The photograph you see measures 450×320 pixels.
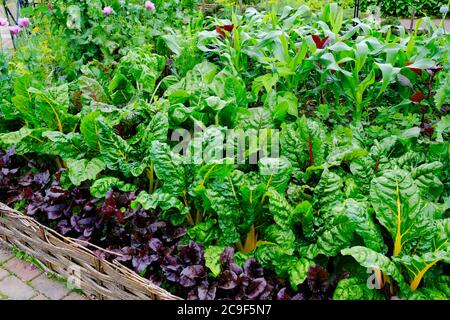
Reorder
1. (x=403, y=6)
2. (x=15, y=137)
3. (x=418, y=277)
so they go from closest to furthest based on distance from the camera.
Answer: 1. (x=418, y=277)
2. (x=15, y=137)
3. (x=403, y=6)

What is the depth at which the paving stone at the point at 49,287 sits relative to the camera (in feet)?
9.20

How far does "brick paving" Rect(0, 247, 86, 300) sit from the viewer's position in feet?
9.18

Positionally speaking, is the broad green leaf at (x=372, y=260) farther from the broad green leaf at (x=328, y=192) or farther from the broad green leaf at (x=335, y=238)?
the broad green leaf at (x=328, y=192)

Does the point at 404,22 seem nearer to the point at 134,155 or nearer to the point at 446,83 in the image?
the point at 446,83

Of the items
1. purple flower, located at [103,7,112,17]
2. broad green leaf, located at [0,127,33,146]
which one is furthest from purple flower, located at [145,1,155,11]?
broad green leaf, located at [0,127,33,146]

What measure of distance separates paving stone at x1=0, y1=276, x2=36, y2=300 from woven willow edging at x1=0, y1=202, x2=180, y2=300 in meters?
0.16

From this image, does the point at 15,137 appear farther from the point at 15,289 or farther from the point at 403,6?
the point at 403,6

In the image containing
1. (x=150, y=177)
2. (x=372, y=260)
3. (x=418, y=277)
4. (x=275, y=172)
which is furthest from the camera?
(x=150, y=177)

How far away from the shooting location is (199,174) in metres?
2.50

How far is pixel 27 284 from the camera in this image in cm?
289

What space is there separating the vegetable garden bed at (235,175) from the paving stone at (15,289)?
0.22 metres

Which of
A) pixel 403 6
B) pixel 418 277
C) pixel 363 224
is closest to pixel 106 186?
pixel 363 224

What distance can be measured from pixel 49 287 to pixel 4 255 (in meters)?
0.49
